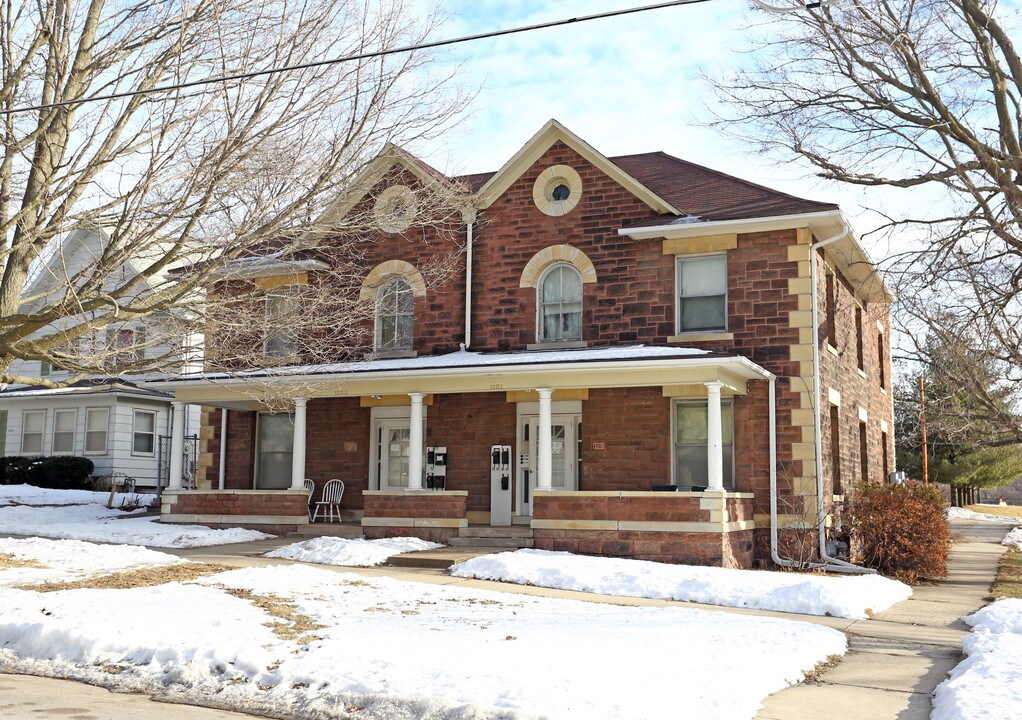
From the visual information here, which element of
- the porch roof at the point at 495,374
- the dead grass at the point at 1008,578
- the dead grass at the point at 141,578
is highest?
the porch roof at the point at 495,374

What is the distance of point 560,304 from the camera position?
1934 cm

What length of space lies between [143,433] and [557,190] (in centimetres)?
1790

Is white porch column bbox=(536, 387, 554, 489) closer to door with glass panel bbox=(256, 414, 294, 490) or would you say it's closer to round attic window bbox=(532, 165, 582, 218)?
round attic window bbox=(532, 165, 582, 218)

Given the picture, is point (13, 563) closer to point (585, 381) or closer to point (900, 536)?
point (585, 381)

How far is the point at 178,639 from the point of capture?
27.0ft

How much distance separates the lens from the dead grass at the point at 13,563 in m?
13.2

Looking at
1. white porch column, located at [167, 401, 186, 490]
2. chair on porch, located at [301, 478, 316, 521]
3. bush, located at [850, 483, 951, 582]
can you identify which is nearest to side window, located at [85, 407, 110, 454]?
white porch column, located at [167, 401, 186, 490]

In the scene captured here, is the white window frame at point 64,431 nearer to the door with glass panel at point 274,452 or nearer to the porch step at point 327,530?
the door with glass panel at point 274,452

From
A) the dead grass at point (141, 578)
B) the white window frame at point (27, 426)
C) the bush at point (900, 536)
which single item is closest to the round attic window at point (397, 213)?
the dead grass at point (141, 578)

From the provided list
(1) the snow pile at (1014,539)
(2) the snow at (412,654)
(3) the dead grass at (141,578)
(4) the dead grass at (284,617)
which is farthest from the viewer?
(1) the snow pile at (1014,539)

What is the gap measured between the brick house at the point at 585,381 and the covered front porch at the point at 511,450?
1.6 inches

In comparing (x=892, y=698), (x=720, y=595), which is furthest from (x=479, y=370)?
(x=892, y=698)

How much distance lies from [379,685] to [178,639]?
2.29 meters

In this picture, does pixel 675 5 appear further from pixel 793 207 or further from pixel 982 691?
pixel 793 207
